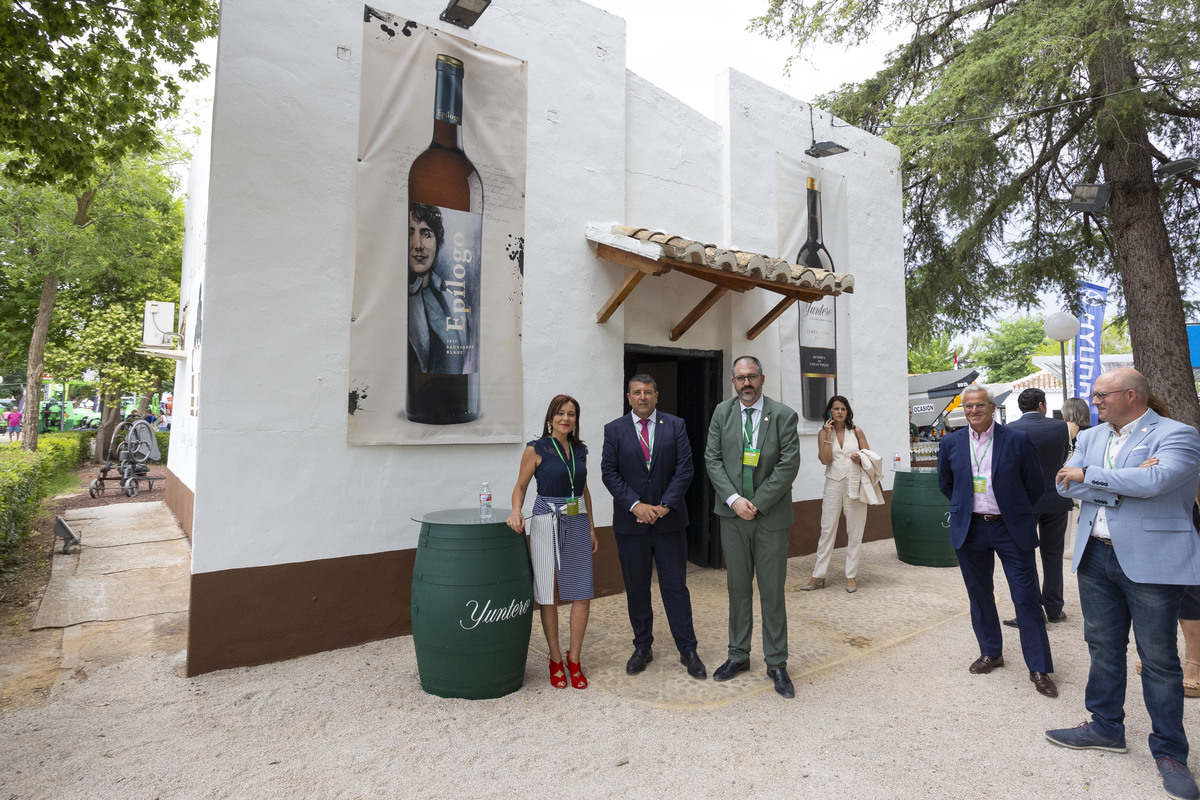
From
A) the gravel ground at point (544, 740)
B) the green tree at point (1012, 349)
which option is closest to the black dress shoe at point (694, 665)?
the gravel ground at point (544, 740)

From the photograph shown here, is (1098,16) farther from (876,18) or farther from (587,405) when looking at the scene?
(587,405)

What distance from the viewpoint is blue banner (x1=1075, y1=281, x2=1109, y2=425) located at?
1079 cm

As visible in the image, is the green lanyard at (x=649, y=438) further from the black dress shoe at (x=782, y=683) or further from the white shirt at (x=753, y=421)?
the black dress shoe at (x=782, y=683)

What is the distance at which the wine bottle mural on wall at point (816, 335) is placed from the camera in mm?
7328

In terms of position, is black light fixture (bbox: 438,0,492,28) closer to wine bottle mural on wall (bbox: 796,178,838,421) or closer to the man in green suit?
the man in green suit

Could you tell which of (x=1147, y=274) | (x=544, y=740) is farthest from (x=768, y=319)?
(x=1147, y=274)

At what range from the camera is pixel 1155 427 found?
2766 mm

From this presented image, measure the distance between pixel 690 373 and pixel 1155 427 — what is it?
14.6 ft

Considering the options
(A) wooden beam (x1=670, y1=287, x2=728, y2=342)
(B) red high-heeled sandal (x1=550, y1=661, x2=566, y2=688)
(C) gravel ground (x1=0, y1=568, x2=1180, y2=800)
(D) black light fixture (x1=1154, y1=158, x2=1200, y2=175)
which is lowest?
(C) gravel ground (x1=0, y1=568, x2=1180, y2=800)

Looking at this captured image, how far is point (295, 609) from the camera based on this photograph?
4195mm

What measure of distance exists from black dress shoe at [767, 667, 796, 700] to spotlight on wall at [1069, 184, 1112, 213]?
856cm

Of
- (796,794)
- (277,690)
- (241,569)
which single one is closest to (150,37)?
(241,569)

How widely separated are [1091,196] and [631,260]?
745 centimetres

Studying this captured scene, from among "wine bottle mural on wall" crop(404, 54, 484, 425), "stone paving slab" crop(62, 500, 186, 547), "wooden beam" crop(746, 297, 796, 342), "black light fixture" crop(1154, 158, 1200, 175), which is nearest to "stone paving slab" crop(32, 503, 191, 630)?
"stone paving slab" crop(62, 500, 186, 547)
